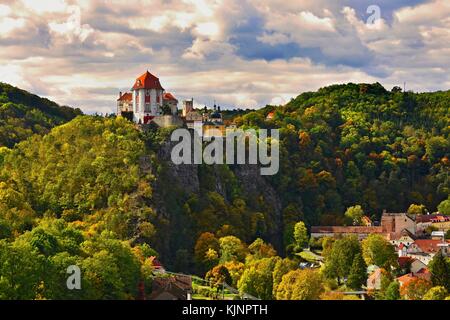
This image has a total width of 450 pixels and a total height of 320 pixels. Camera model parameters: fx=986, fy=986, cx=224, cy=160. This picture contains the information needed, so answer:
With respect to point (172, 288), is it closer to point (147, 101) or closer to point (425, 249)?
point (425, 249)

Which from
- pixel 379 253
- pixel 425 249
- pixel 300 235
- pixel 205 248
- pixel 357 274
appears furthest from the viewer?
pixel 300 235

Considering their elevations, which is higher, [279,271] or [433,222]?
[433,222]

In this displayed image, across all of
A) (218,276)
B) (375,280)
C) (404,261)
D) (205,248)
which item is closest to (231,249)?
(205,248)

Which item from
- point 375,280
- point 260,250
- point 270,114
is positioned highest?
point 270,114

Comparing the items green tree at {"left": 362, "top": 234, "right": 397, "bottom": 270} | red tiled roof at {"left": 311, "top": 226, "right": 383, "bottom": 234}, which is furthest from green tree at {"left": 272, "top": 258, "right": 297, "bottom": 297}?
red tiled roof at {"left": 311, "top": 226, "right": 383, "bottom": 234}

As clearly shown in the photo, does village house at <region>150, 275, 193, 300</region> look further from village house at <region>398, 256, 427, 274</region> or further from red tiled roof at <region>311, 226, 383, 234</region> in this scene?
red tiled roof at <region>311, 226, 383, 234</region>

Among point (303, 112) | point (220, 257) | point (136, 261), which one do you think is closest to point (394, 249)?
point (220, 257)

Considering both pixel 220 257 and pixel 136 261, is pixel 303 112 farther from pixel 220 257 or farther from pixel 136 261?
pixel 136 261
